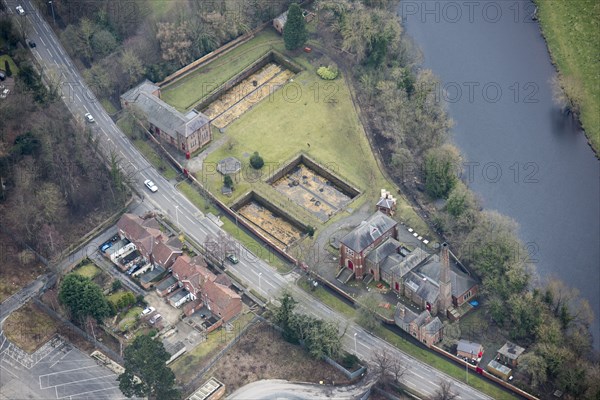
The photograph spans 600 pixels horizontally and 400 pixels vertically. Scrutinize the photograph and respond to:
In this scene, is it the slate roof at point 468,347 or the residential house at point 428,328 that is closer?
the slate roof at point 468,347

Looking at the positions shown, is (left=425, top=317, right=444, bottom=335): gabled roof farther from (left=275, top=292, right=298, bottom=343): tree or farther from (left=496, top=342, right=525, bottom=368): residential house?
(left=275, top=292, right=298, bottom=343): tree

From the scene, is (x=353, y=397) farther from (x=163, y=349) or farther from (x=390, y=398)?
(x=163, y=349)

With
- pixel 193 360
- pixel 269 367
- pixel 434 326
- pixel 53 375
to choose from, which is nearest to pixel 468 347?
pixel 434 326

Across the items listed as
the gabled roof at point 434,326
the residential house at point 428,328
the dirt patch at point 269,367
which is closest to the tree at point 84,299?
the dirt patch at point 269,367

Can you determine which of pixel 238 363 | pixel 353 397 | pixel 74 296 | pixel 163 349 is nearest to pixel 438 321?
pixel 353 397

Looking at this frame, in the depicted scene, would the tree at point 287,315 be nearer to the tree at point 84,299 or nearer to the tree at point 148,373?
the tree at point 148,373

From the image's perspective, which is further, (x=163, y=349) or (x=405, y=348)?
(x=405, y=348)

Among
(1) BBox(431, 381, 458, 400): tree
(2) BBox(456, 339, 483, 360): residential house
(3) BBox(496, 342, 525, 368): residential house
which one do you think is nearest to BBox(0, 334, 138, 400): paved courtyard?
(1) BBox(431, 381, 458, 400): tree
